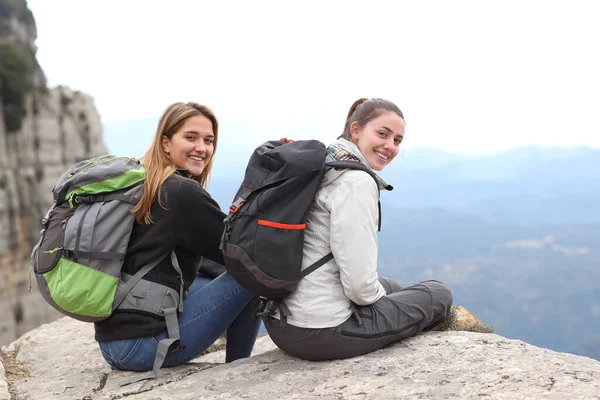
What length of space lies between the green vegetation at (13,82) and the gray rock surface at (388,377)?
38.2 metres

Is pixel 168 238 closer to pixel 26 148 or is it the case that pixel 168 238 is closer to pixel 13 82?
pixel 26 148

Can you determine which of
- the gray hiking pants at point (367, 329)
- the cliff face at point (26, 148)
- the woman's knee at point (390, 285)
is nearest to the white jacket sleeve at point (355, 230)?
the gray hiking pants at point (367, 329)

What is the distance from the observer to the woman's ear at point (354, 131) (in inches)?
190

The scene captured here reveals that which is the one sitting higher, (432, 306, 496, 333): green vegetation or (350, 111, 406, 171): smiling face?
(350, 111, 406, 171): smiling face

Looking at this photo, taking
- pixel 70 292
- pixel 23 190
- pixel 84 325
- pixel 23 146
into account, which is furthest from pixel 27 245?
pixel 70 292

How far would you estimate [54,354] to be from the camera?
696 centimetres

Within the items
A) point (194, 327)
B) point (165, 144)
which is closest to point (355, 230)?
point (194, 327)

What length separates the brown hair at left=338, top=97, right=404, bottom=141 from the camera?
4.75 m

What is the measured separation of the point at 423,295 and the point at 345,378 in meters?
1.14

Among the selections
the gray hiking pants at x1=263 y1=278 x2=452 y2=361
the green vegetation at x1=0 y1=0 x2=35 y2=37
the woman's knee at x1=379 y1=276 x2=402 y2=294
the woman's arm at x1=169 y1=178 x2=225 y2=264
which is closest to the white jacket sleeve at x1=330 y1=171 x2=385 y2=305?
the gray hiking pants at x1=263 y1=278 x2=452 y2=361

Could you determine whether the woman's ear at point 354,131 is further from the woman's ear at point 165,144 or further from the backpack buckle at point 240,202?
the woman's ear at point 165,144

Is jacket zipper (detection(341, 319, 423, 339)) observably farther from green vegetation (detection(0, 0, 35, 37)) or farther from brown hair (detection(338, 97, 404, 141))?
green vegetation (detection(0, 0, 35, 37))

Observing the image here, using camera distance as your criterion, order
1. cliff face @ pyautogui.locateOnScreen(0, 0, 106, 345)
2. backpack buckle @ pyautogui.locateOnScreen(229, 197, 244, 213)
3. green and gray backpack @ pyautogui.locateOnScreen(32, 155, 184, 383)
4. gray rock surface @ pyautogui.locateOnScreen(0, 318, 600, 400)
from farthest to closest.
→ cliff face @ pyautogui.locateOnScreen(0, 0, 106, 345) < green and gray backpack @ pyautogui.locateOnScreen(32, 155, 184, 383) < backpack buckle @ pyautogui.locateOnScreen(229, 197, 244, 213) < gray rock surface @ pyautogui.locateOnScreen(0, 318, 600, 400)

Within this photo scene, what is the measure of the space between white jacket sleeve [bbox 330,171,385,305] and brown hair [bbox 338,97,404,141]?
2.53ft
